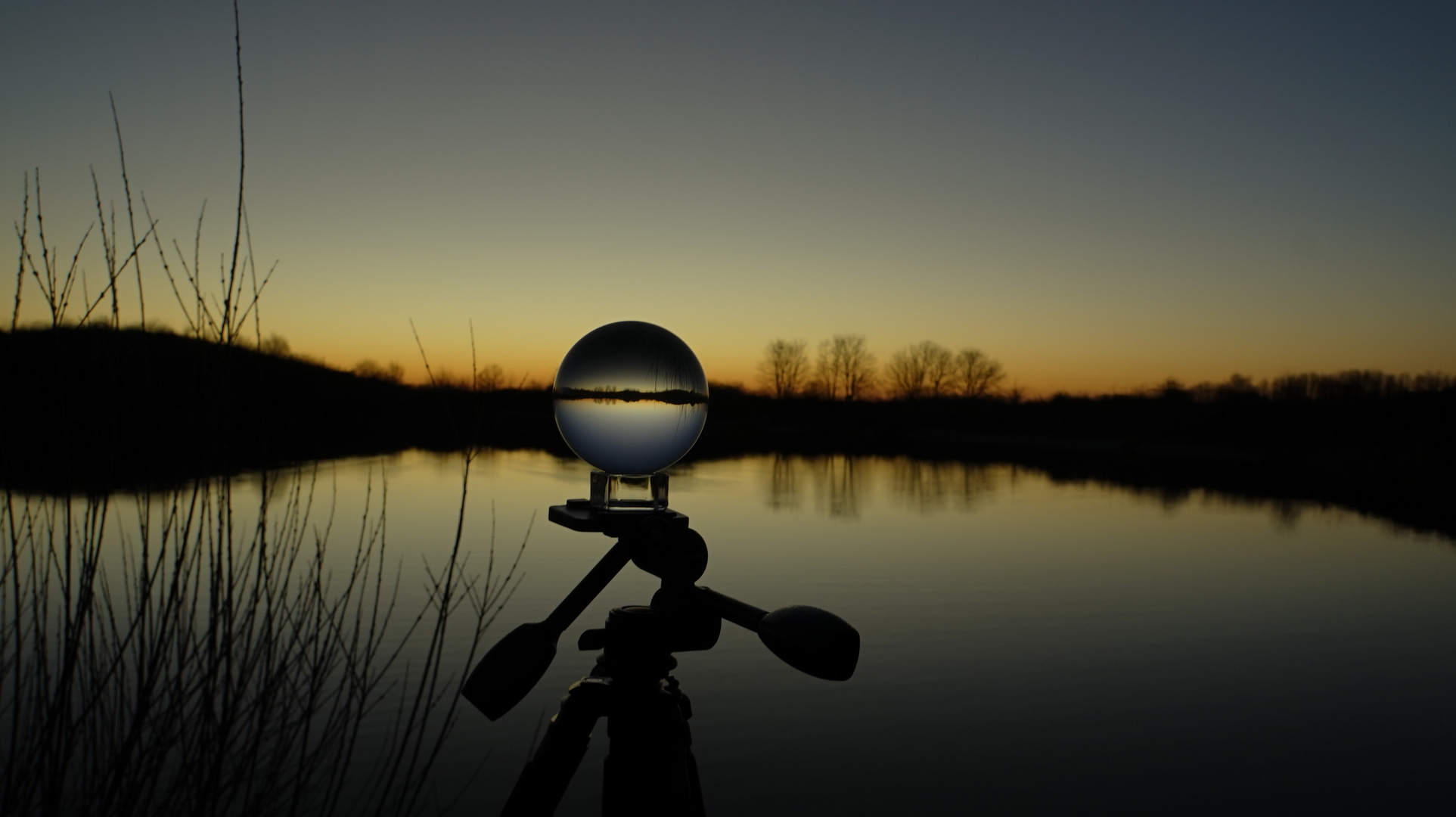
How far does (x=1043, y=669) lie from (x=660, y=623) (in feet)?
24.9

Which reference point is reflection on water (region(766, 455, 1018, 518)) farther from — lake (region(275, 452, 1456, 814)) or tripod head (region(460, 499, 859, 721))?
tripod head (region(460, 499, 859, 721))

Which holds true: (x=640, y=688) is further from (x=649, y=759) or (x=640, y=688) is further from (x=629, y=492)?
(x=629, y=492)

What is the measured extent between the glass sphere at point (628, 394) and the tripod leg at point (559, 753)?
516 millimetres

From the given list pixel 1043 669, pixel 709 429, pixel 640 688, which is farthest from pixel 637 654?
pixel 709 429

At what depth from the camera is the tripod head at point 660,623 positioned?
1.06 metres

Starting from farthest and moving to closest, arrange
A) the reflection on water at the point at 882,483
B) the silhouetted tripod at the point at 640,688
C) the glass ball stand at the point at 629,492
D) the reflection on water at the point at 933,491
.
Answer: the reflection on water at the point at 882,483 → the reflection on water at the point at 933,491 → the glass ball stand at the point at 629,492 → the silhouetted tripod at the point at 640,688

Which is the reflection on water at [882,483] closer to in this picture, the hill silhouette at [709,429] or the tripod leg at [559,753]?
the hill silhouette at [709,429]

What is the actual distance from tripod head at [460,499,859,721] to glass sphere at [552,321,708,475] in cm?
27

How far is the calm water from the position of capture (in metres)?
5.84

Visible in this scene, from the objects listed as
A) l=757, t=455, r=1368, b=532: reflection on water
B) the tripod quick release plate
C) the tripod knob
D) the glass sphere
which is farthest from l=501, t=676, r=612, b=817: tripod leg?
l=757, t=455, r=1368, b=532: reflection on water

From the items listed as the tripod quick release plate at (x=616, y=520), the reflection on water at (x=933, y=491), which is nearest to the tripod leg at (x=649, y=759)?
the tripod quick release plate at (x=616, y=520)

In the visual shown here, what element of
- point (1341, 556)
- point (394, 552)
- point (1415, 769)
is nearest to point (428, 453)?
point (394, 552)

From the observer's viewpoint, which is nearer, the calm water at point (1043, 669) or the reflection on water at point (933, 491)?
the calm water at point (1043, 669)

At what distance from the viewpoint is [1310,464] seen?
3791 centimetres
